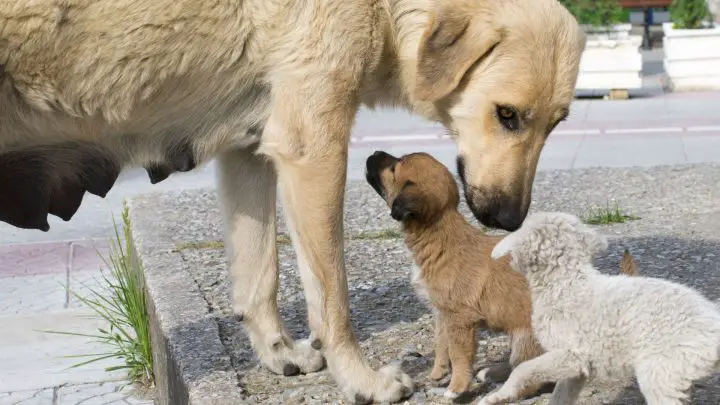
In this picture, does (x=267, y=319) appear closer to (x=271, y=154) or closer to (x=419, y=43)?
(x=271, y=154)

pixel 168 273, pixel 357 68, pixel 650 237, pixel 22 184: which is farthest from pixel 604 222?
pixel 22 184

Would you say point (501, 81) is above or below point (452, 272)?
above

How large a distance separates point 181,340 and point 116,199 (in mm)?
5064

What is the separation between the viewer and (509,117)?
13.3ft

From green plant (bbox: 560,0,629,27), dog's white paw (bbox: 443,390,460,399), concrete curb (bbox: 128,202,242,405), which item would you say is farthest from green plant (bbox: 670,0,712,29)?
dog's white paw (bbox: 443,390,460,399)

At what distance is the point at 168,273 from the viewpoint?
224 inches

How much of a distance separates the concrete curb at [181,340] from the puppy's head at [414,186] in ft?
2.83

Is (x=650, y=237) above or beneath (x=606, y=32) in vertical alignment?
beneath

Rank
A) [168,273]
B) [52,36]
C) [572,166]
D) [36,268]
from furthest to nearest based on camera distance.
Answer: [572,166] → [36,268] → [168,273] → [52,36]

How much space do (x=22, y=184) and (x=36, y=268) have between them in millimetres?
3598

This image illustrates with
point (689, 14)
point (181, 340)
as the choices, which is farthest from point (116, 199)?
point (689, 14)

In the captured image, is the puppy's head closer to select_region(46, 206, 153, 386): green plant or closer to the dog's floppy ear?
the dog's floppy ear

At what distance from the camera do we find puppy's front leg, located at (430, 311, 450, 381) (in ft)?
13.2

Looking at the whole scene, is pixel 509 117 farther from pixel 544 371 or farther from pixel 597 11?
pixel 597 11
